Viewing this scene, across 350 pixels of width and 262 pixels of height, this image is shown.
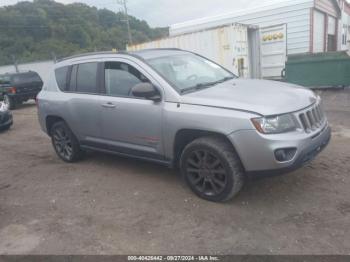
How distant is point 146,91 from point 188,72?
822mm

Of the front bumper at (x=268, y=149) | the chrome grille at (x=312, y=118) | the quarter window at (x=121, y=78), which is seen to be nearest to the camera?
the front bumper at (x=268, y=149)

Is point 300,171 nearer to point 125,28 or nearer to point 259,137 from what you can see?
point 259,137

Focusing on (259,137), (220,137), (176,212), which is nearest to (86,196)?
(176,212)

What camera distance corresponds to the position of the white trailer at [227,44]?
11.9m

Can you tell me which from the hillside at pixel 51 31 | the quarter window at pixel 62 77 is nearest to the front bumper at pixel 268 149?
the quarter window at pixel 62 77

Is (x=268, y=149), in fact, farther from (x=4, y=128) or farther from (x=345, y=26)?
(x=345, y=26)

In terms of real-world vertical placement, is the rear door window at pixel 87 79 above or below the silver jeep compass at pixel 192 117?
above

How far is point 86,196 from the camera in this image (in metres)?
4.61

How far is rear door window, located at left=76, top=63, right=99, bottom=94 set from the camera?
5.10m

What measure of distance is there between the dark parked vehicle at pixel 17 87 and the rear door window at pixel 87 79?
35.9 ft

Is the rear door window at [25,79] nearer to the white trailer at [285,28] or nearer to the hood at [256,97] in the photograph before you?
the white trailer at [285,28]

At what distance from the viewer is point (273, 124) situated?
3539 millimetres

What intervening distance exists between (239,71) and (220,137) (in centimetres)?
865

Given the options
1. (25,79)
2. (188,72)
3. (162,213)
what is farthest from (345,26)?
(162,213)
